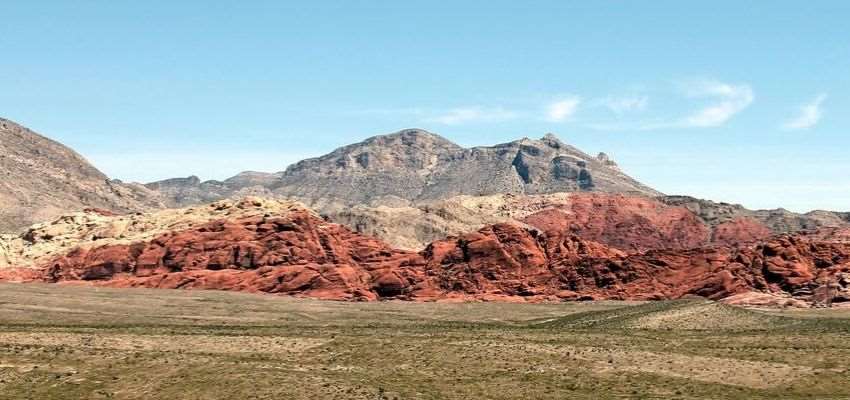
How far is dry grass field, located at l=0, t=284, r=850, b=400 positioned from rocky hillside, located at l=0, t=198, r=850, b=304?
37.2m

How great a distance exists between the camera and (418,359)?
58.1 metres

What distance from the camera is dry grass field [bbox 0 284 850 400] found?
4903 centimetres

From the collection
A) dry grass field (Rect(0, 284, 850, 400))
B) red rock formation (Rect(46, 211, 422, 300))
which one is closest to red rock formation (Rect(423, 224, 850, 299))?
red rock formation (Rect(46, 211, 422, 300))

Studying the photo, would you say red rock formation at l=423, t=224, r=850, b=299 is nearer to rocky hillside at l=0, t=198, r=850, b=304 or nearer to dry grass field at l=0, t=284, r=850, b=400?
rocky hillside at l=0, t=198, r=850, b=304

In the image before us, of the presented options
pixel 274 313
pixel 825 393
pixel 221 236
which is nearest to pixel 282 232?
pixel 221 236

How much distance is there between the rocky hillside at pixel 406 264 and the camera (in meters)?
127

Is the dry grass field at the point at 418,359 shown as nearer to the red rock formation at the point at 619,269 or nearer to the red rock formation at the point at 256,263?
the red rock formation at the point at 619,269

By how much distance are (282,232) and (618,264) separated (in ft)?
175

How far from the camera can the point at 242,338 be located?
66500 mm

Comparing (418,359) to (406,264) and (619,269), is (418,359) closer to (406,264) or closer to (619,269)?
(406,264)

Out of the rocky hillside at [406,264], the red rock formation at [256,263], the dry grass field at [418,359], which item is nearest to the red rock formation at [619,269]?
the rocky hillside at [406,264]

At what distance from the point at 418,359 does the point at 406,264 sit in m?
77.2

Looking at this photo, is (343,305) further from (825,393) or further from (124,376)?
(825,393)

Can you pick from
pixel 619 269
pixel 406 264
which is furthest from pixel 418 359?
pixel 619 269
